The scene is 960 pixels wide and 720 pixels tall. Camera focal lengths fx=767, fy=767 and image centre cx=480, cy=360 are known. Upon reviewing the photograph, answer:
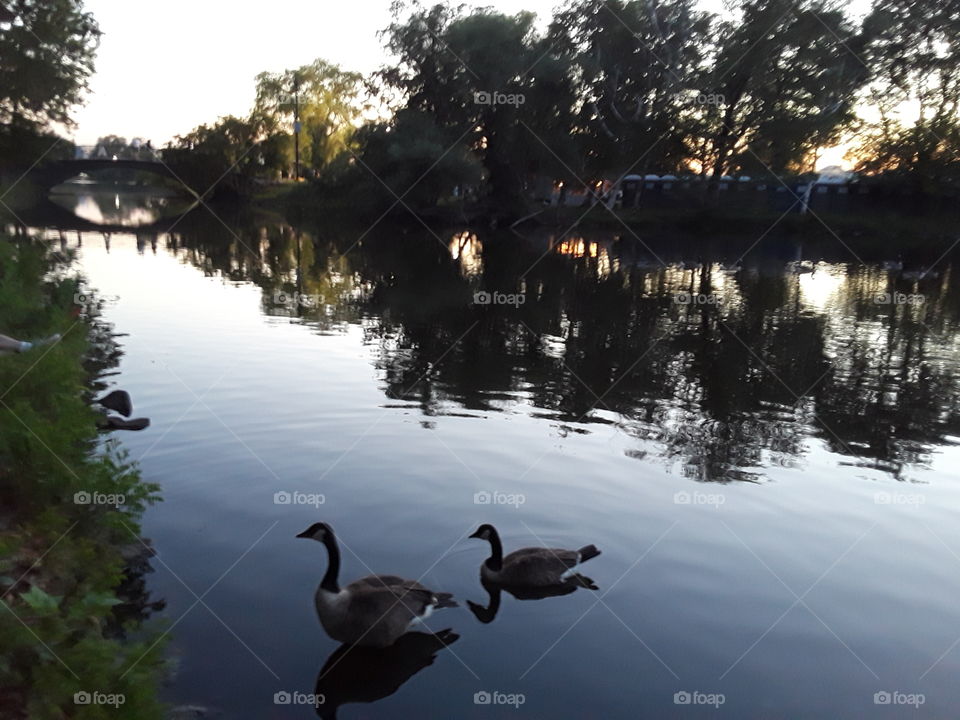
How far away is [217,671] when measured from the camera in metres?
6.89

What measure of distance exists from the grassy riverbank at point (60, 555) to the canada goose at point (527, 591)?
3.28 metres

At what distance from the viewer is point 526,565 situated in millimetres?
8438

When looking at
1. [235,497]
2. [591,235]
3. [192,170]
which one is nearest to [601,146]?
[591,235]

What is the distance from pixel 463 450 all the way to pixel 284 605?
16.3ft

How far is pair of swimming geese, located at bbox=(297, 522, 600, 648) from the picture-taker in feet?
23.8

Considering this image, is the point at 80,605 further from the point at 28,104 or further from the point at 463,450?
the point at 28,104

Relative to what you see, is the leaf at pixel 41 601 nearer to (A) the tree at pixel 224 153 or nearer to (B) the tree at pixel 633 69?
(B) the tree at pixel 633 69
